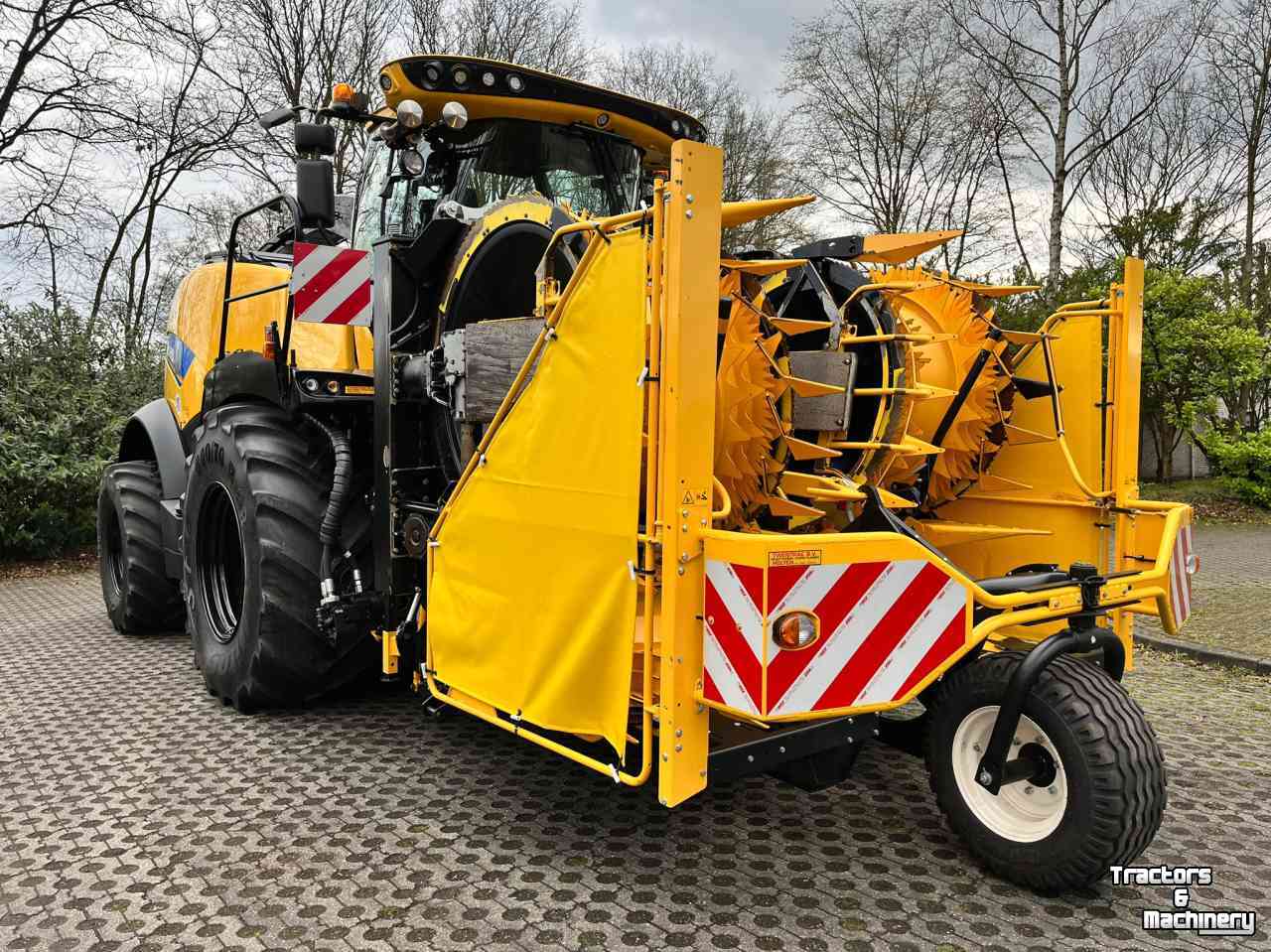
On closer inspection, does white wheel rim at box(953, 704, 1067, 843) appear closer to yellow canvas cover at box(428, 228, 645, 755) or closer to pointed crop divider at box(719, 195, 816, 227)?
yellow canvas cover at box(428, 228, 645, 755)

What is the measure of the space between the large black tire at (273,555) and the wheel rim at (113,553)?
2.63 m

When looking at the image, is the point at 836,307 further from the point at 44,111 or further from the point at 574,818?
the point at 44,111

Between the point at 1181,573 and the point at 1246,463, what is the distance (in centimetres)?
1289

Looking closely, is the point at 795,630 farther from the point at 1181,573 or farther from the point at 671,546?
the point at 1181,573

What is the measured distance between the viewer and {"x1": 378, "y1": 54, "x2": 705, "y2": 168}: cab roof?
3934mm

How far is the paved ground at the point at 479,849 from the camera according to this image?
105 inches

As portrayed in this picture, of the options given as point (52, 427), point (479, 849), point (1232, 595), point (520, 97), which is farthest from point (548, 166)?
point (52, 427)

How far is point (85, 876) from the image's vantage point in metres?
3.02

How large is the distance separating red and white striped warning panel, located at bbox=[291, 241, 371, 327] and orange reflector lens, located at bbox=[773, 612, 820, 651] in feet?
7.89

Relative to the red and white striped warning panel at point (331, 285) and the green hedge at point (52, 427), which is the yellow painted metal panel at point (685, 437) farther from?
the green hedge at point (52, 427)

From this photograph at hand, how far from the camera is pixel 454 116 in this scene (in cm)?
396

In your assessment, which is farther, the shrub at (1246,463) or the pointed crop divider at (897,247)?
the shrub at (1246,463)

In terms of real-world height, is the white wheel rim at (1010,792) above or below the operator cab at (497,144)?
below

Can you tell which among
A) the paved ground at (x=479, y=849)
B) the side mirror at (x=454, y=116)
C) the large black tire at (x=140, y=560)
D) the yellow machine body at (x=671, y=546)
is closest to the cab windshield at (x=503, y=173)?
the side mirror at (x=454, y=116)
